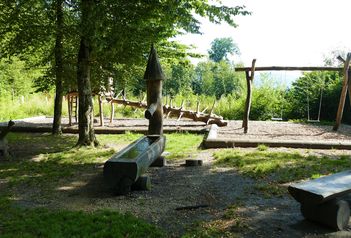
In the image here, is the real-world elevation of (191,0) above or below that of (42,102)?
above

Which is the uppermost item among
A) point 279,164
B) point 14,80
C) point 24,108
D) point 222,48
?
point 222,48

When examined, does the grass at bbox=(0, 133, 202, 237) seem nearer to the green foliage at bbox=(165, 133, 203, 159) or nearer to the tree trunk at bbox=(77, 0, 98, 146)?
the green foliage at bbox=(165, 133, 203, 159)

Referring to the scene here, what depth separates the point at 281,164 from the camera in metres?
8.24

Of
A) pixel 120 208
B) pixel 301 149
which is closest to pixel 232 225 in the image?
pixel 120 208

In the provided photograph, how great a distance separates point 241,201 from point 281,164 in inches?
108

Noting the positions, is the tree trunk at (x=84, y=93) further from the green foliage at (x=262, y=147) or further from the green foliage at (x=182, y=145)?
the green foliage at (x=262, y=147)

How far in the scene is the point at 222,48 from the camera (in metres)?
54.3

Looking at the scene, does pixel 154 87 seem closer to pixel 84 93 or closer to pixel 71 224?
pixel 84 93

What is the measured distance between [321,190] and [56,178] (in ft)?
16.8

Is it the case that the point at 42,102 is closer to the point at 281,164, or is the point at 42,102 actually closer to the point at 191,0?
the point at 191,0

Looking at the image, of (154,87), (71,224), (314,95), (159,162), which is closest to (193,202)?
(71,224)

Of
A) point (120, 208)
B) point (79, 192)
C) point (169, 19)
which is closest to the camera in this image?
A: point (120, 208)

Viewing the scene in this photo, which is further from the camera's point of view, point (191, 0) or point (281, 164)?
point (191, 0)

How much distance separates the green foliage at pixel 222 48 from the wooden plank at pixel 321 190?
163 ft
